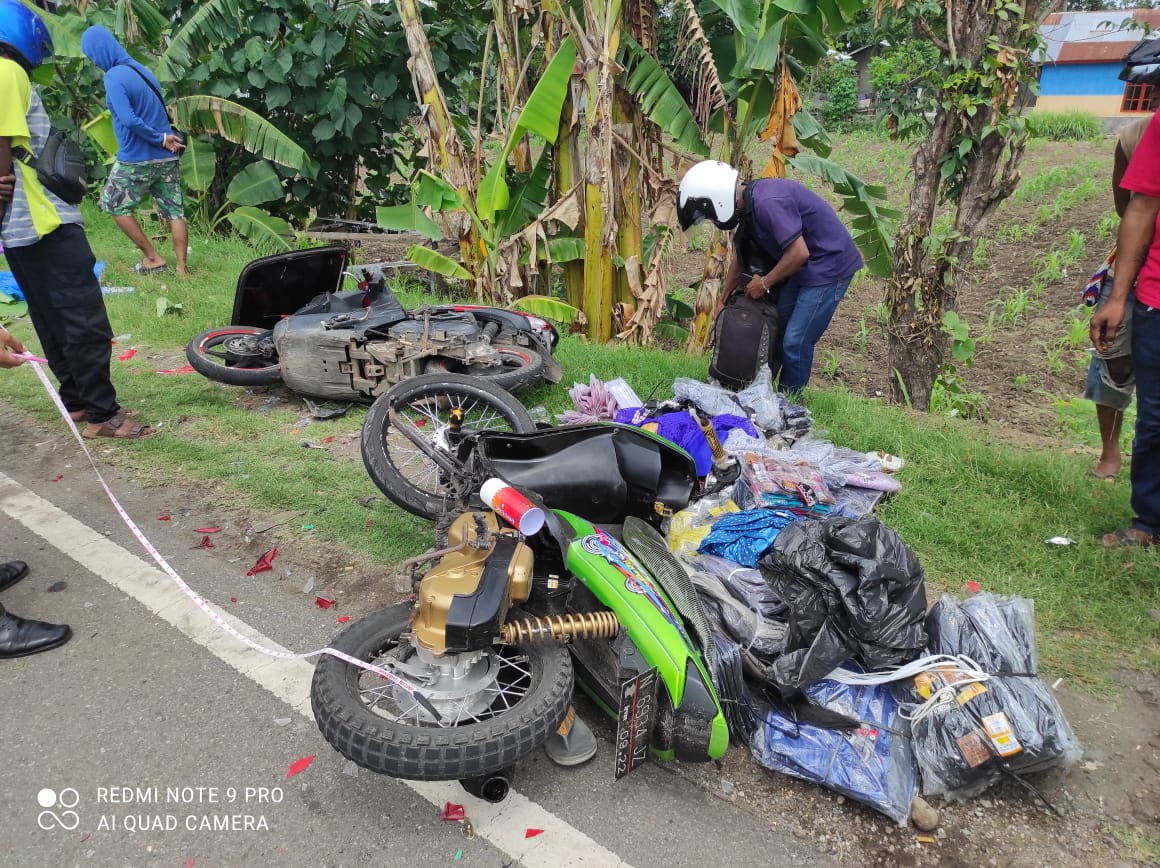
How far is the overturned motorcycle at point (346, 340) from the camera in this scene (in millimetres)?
5047

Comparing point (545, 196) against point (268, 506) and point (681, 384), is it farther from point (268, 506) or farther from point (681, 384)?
point (268, 506)

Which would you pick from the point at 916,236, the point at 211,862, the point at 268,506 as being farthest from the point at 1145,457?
the point at 268,506

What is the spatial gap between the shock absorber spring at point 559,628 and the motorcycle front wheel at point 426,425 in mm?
1125

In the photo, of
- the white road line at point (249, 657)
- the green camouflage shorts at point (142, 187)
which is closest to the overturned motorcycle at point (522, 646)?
the white road line at point (249, 657)

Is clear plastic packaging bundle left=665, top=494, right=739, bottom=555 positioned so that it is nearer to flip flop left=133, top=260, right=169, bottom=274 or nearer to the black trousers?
the black trousers

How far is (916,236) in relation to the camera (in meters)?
6.31

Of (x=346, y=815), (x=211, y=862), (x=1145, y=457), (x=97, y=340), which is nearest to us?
(x=211, y=862)

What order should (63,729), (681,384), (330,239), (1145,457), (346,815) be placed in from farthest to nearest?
(330,239)
(681,384)
(1145,457)
(63,729)
(346,815)

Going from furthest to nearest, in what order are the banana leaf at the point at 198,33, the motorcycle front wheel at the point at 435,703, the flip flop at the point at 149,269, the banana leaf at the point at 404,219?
the banana leaf at the point at 198,33 < the flip flop at the point at 149,269 < the banana leaf at the point at 404,219 < the motorcycle front wheel at the point at 435,703

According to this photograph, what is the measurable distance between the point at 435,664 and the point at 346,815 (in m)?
0.53

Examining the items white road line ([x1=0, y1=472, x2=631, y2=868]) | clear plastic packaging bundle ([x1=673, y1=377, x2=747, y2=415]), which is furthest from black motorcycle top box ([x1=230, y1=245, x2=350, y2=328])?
clear plastic packaging bundle ([x1=673, y1=377, x2=747, y2=415])

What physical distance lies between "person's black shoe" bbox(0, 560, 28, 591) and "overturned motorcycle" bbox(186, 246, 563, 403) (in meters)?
2.06

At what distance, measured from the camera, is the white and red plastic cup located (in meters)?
2.55

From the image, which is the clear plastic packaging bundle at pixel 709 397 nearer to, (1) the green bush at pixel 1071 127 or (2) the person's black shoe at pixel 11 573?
(2) the person's black shoe at pixel 11 573
